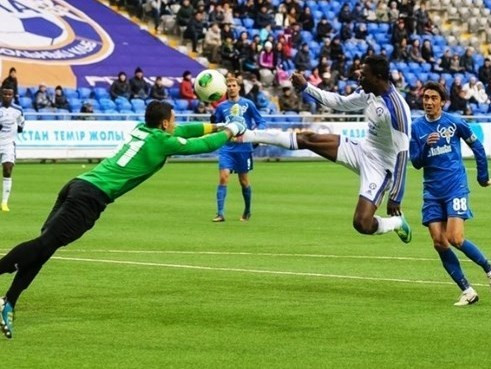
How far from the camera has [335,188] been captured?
1254 inches

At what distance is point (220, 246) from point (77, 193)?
784cm

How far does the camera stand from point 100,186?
11.9m

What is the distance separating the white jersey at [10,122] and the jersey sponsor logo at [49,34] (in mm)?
18913

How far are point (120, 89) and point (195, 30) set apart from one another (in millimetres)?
6630

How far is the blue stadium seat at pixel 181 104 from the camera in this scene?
144ft

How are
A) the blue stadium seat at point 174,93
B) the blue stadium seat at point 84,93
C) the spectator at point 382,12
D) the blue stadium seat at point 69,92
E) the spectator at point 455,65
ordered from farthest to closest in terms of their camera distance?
the spectator at point 382,12 → the spectator at point 455,65 → the blue stadium seat at point 174,93 → the blue stadium seat at point 84,93 → the blue stadium seat at point 69,92

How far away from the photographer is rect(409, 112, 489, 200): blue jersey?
13.9 meters

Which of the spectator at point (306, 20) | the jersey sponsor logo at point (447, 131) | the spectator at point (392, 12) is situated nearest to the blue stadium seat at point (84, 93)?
the spectator at point (306, 20)

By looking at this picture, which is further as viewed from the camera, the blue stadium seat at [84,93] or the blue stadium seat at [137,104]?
the blue stadium seat at [84,93]

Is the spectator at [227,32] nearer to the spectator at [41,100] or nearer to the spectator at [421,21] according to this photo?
the spectator at [41,100]

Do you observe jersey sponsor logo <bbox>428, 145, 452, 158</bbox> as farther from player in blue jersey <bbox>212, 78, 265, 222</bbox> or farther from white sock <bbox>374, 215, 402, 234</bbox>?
player in blue jersey <bbox>212, 78, 265, 222</bbox>

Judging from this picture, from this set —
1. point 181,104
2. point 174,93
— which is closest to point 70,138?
point 181,104

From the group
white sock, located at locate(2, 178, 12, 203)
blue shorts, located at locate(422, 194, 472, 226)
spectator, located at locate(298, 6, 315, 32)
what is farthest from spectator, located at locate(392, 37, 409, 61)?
blue shorts, located at locate(422, 194, 472, 226)

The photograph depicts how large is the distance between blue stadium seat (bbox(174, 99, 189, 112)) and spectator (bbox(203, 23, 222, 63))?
4036 mm
